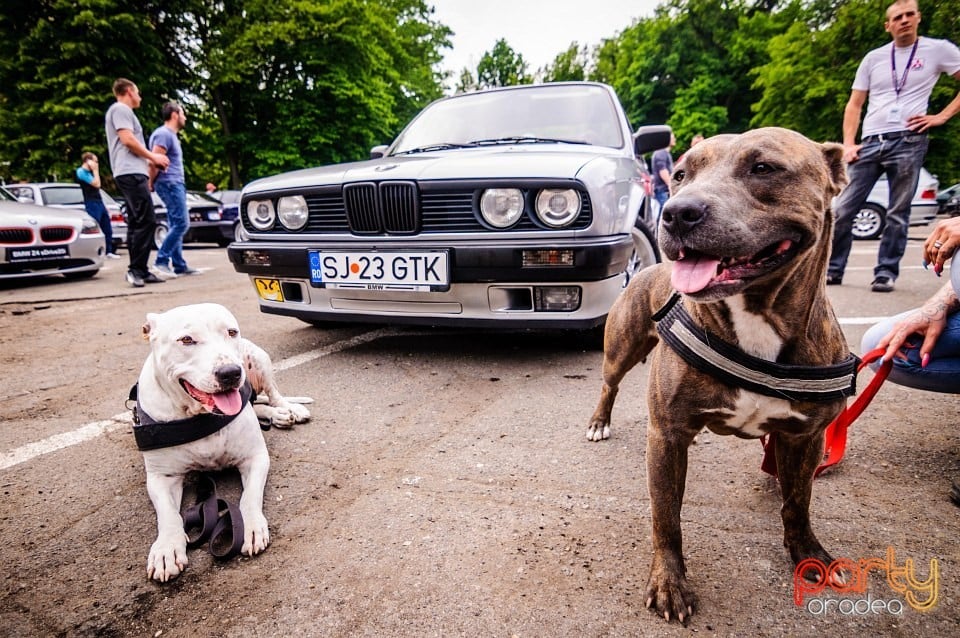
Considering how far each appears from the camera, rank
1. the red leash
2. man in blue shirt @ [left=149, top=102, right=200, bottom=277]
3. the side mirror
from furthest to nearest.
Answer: man in blue shirt @ [left=149, top=102, right=200, bottom=277] → the side mirror → the red leash

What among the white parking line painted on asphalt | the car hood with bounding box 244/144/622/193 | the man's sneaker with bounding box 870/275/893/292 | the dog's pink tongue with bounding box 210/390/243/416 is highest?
the car hood with bounding box 244/144/622/193

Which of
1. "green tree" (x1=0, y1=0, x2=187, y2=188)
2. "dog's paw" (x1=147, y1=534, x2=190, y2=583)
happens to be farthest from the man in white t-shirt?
"green tree" (x1=0, y1=0, x2=187, y2=188)

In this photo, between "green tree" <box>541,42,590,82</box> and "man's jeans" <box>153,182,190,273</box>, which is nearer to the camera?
"man's jeans" <box>153,182,190,273</box>

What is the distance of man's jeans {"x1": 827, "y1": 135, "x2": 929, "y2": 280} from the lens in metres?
4.57

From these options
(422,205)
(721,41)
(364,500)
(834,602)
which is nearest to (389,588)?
(364,500)

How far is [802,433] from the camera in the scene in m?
1.43

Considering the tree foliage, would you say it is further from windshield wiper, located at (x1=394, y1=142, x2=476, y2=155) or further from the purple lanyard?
windshield wiper, located at (x1=394, y1=142, x2=476, y2=155)

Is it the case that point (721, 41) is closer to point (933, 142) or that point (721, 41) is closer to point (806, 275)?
point (933, 142)

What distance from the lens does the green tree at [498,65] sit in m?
62.8

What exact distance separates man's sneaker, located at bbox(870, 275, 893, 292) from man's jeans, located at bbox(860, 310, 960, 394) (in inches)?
154

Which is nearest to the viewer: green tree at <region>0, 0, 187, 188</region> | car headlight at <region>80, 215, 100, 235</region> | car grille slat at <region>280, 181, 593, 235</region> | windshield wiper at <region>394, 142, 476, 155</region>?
car grille slat at <region>280, 181, 593, 235</region>

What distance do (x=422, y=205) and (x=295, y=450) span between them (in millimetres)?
1532

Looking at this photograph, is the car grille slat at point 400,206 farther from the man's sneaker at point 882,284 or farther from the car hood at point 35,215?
the car hood at point 35,215

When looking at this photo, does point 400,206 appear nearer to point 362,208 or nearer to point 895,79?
point 362,208
